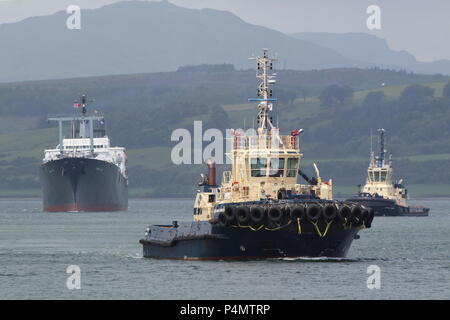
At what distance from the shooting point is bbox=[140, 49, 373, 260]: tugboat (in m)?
60.2

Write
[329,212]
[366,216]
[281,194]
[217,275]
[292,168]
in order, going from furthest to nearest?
[292,168] → [281,194] → [366,216] → [329,212] → [217,275]

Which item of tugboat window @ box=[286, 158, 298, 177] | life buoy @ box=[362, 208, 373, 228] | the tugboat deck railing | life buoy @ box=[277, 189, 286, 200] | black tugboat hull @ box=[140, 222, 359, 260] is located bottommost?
black tugboat hull @ box=[140, 222, 359, 260]

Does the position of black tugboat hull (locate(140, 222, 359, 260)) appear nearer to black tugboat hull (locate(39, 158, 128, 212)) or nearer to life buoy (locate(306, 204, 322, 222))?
life buoy (locate(306, 204, 322, 222))

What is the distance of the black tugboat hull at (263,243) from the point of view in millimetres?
61062

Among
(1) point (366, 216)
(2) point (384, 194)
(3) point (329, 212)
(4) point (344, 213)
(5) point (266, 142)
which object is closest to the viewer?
(3) point (329, 212)

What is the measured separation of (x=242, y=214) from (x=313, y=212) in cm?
350

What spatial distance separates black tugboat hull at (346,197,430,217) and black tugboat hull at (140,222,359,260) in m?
91.8

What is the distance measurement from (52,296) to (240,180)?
14891 millimetres

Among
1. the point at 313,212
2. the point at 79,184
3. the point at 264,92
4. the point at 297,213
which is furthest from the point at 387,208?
the point at 297,213

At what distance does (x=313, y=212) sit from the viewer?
60.2m

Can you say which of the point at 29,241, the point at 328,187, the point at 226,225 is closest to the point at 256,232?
the point at 226,225

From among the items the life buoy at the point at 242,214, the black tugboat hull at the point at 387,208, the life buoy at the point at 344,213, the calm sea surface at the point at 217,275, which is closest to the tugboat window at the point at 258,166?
the life buoy at the point at 242,214

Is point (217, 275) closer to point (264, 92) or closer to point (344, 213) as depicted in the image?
point (344, 213)

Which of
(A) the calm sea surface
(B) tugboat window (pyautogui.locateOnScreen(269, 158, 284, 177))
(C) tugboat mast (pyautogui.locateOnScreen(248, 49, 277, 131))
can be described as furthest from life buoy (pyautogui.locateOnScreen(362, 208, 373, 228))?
(C) tugboat mast (pyautogui.locateOnScreen(248, 49, 277, 131))
